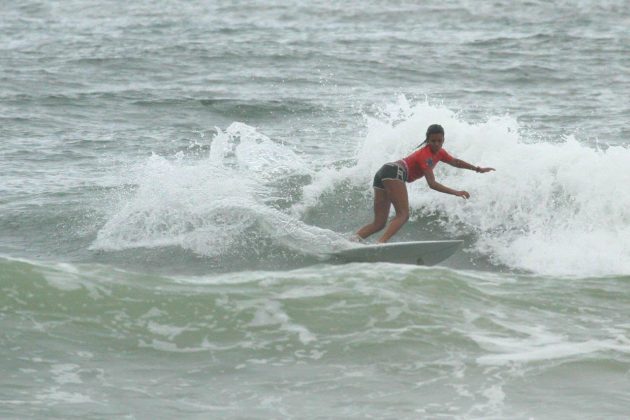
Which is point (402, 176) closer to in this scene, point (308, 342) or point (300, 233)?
point (300, 233)

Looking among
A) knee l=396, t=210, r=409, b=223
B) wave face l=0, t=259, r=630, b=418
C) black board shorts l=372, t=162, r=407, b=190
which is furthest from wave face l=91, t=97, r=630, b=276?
wave face l=0, t=259, r=630, b=418

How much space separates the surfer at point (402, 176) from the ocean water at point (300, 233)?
53 cm

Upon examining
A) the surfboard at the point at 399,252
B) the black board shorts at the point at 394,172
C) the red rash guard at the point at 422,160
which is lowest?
the surfboard at the point at 399,252

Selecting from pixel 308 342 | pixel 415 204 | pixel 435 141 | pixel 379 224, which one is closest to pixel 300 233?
pixel 379 224

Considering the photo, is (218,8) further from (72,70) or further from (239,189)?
(239,189)

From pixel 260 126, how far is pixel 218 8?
45.1 ft

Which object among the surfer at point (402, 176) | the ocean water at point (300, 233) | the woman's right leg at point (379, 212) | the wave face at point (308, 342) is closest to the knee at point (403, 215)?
the surfer at point (402, 176)

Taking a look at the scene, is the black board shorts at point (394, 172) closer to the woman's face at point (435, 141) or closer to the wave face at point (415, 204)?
the woman's face at point (435, 141)

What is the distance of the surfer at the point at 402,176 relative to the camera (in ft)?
37.1

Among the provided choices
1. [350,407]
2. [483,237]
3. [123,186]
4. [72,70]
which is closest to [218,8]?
[72,70]

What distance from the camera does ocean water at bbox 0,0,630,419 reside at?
25.7 feet

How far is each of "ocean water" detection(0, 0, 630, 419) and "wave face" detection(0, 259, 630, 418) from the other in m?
0.03

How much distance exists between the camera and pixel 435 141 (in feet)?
37.0

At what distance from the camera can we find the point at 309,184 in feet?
47.3
